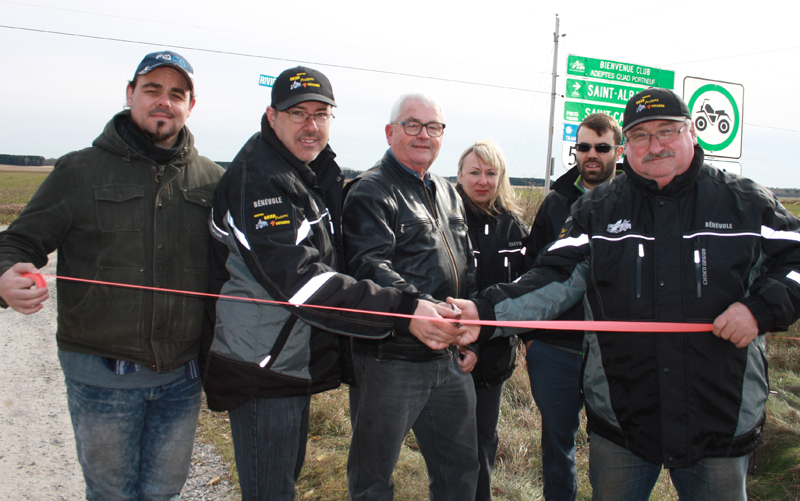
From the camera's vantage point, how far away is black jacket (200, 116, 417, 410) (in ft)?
7.47

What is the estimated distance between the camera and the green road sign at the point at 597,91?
848 centimetres

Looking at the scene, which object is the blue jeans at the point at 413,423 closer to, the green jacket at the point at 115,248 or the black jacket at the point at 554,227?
the black jacket at the point at 554,227

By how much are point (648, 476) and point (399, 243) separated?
161 centimetres

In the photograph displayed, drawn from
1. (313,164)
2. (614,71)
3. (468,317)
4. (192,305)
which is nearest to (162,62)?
(313,164)

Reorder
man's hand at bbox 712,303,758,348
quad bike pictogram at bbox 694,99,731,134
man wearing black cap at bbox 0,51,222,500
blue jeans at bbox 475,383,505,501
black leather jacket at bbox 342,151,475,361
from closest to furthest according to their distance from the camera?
1. man's hand at bbox 712,303,758,348
2. man wearing black cap at bbox 0,51,222,500
3. black leather jacket at bbox 342,151,475,361
4. blue jeans at bbox 475,383,505,501
5. quad bike pictogram at bbox 694,99,731,134

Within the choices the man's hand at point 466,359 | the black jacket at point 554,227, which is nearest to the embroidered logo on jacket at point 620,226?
the black jacket at point 554,227

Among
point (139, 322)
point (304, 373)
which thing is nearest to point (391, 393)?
point (304, 373)

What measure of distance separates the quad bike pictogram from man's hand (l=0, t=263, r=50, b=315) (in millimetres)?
5218

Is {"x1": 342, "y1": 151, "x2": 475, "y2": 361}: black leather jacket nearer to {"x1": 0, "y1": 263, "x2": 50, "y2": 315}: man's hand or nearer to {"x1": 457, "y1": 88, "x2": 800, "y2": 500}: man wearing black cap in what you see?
{"x1": 457, "y1": 88, "x2": 800, "y2": 500}: man wearing black cap

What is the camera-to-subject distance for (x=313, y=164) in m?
2.73

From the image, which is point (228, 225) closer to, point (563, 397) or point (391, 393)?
point (391, 393)

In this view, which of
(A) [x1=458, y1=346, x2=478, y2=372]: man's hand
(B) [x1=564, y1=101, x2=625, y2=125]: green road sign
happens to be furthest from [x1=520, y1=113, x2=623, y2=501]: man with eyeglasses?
Answer: (B) [x1=564, y1=101, x2=625, y2=125]: green road sign

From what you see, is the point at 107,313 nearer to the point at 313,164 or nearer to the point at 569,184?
the point at 313,164

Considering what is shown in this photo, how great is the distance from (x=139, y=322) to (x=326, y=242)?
A: 93cm
